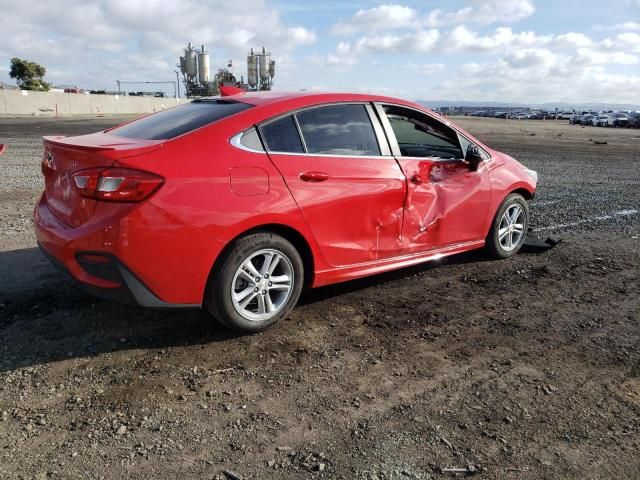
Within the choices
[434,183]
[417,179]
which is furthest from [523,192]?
[417,179]

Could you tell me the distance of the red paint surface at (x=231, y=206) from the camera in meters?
3.20

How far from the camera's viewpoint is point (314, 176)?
379 cm

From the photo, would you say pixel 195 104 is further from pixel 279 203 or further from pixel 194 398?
pixel 194 398

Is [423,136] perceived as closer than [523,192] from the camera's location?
Yes

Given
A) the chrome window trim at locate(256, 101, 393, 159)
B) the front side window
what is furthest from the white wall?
the chrome window trim at locate(256, 101, 393, 159)

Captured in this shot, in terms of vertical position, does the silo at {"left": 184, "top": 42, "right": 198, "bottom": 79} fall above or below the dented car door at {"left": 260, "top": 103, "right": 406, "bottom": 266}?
above

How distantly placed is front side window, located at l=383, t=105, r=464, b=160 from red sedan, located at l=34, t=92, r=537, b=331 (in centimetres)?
2

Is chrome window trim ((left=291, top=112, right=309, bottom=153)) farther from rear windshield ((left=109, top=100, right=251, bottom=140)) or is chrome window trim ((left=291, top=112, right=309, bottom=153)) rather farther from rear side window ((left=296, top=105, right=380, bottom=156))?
rear windshield ((left=109, top=100, right=251, bottom=140))

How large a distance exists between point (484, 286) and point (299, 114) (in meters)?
2.34

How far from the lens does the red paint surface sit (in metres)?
3.20

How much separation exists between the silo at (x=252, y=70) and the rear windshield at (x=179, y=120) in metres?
78.2

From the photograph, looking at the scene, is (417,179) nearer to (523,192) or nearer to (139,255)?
(523,192)

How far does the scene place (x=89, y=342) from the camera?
3.55 meters

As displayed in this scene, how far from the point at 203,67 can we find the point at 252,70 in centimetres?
770
